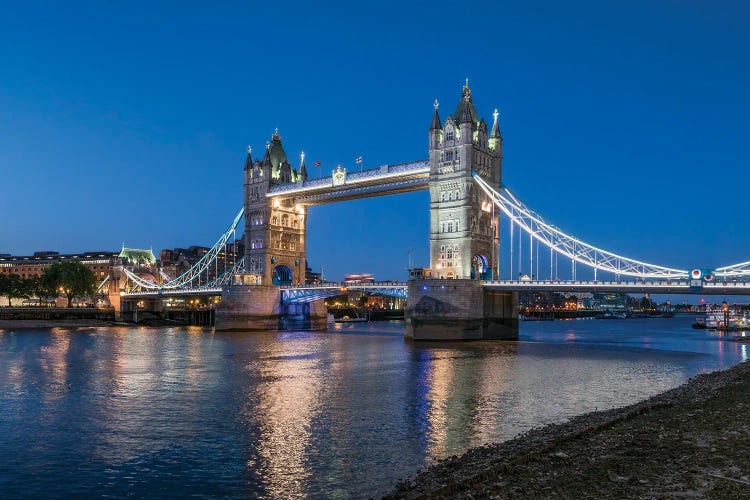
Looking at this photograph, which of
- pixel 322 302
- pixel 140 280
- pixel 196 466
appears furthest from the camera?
pixel 140 280

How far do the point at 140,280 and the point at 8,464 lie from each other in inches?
3920

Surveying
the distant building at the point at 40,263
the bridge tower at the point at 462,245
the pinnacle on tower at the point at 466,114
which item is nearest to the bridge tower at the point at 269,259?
the bridge tower at the point at 462,245

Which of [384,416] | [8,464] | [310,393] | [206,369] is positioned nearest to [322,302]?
[206,369]

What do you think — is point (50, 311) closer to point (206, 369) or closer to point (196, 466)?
point (206, 369)

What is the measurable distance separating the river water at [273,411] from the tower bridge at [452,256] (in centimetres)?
1083

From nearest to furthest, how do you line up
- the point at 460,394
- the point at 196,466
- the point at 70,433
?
the point at 196,466 < the point at 70,433 < the point at 460,394

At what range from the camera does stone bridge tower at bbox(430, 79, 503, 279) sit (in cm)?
6072

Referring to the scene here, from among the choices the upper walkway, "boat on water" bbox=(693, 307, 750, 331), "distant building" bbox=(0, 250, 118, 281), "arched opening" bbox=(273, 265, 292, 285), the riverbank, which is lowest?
"boat on water" bbox=(693, 307, 750, 331)

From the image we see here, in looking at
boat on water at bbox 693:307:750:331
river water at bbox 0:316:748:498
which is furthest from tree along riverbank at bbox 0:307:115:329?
boat on water at bbox 693:307:750:331

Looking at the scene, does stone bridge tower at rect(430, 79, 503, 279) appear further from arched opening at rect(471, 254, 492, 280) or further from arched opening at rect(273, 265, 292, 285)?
arched opening at rect(273, 265, 292, 285)

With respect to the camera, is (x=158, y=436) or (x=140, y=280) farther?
(x=140, y=280)

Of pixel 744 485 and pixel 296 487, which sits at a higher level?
pixel 744 485

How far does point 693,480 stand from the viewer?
11.0 metres

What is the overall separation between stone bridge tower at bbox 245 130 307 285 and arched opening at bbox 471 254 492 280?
29.0m
